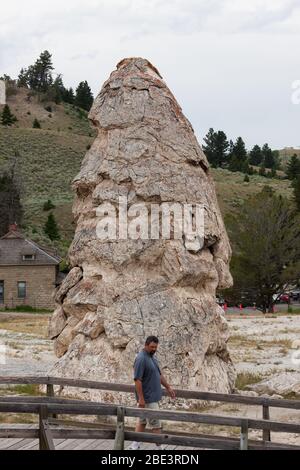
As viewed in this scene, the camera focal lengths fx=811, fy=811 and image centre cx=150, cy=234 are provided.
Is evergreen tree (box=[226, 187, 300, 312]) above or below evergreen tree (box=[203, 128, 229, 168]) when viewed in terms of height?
below

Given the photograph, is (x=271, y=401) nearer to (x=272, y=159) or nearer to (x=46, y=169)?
(x=46, y=169)

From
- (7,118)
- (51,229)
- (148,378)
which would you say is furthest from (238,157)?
(148,378)

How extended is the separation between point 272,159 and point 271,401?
14707cm

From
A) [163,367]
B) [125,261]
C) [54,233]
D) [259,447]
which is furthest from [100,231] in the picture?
[54,233]

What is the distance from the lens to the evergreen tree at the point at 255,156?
158 m

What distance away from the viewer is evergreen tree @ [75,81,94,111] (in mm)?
147625

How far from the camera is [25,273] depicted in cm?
5203

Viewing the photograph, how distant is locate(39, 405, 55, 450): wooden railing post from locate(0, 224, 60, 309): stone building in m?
42.6

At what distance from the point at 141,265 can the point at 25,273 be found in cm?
3787

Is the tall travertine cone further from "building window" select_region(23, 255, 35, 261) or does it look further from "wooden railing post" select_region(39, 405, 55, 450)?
"building window" select_region(23, 255, 35, 261)

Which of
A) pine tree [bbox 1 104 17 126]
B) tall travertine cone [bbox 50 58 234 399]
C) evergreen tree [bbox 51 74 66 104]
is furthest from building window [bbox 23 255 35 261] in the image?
evergreen tree [bbox 51 74 66 104]

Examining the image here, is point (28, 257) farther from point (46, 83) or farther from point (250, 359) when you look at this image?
point (46, 83)

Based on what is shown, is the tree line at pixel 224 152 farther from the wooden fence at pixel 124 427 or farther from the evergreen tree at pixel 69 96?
the wooden fence at pixel 124 427

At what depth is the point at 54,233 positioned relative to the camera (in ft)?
237
